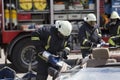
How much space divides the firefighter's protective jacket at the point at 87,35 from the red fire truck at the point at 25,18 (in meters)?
2.19

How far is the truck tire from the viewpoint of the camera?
11.8 m

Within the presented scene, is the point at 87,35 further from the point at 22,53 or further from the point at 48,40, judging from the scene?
the point at 22,53

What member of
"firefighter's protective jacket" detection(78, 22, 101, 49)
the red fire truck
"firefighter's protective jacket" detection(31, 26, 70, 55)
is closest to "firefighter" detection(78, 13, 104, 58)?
"firefighter's protective jacket" detection(78, 22, 101, 49)

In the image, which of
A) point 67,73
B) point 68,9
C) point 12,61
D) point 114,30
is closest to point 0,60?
point 12,61

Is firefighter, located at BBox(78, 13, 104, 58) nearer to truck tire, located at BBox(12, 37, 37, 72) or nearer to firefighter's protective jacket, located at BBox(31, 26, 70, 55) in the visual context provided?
firefighter's protective jacket, located at BBox(31, 26, 70, 55)

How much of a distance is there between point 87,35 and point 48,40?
7.73 feet

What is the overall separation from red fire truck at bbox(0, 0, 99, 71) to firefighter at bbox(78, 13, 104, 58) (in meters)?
2.17

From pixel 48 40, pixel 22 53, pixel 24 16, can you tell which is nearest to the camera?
pixel 48 40

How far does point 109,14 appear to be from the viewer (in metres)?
12.3

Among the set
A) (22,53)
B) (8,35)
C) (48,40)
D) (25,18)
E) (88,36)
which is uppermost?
(25,18)

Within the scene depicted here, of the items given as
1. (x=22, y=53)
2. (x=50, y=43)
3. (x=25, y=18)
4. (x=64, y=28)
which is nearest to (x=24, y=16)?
(x=25, y=18)

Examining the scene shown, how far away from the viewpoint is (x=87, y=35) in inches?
390

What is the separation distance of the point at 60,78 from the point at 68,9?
762 cm

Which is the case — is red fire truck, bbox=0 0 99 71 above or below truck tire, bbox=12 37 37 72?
above
